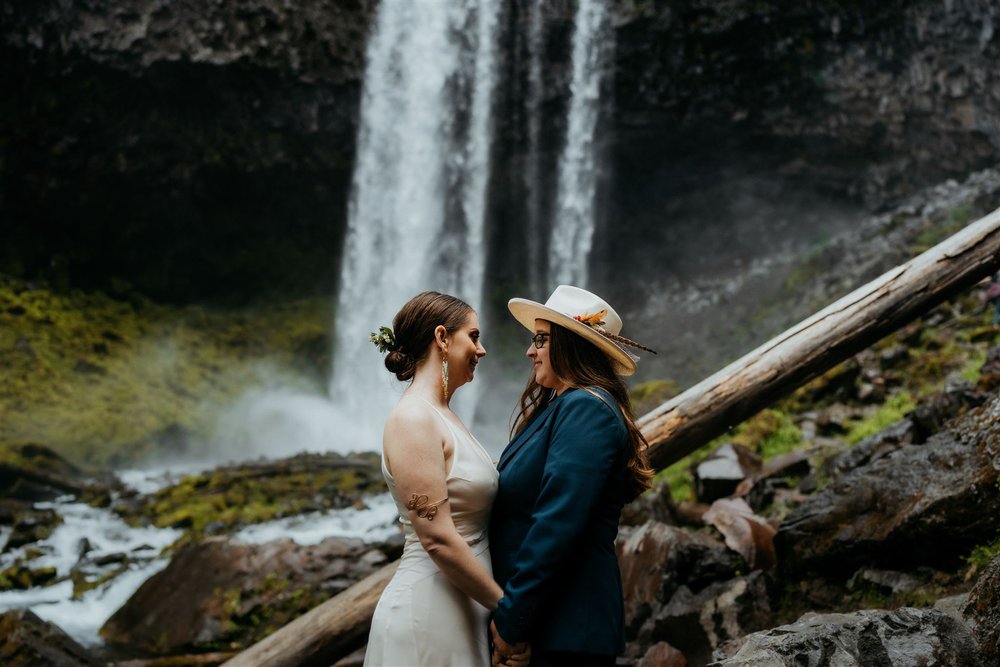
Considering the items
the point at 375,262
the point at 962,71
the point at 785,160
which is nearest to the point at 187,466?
the point at 375,262

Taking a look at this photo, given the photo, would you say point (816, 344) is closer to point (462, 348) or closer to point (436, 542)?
point (462, 348)

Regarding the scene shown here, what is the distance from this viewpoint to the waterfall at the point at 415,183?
19.0 meters

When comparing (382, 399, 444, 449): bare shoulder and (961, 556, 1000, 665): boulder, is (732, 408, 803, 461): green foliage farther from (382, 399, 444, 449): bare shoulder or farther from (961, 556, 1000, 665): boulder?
(382, 399, 444, 449): bare shoulder

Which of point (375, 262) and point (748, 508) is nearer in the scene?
point (748, 508)

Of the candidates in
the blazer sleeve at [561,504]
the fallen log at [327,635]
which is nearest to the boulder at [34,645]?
the fallen log at [327,635]

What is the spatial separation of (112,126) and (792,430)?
16843 mm

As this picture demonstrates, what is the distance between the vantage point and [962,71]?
18.5 m

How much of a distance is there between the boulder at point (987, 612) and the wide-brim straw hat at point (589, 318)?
1.40m

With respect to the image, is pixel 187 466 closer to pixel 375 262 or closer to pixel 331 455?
pixel 331 455

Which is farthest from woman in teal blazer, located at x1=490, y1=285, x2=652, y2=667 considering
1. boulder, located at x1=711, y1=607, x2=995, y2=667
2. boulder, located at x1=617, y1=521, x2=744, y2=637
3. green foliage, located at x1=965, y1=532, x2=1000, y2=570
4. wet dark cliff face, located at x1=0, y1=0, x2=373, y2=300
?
wet dark cliff face, located at x1=0, y1=0, x2=373, y2=300

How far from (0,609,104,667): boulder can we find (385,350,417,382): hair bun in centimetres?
421

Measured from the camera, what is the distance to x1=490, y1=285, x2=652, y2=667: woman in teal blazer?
84.1 inches

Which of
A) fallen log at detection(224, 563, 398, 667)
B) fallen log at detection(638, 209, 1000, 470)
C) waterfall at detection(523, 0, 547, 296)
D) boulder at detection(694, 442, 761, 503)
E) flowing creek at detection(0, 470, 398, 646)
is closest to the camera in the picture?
→ fallen log at detection(224, 563, 398, 667)

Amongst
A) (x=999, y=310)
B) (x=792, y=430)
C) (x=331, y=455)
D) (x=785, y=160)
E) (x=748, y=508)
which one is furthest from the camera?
(x=785, y=160)
